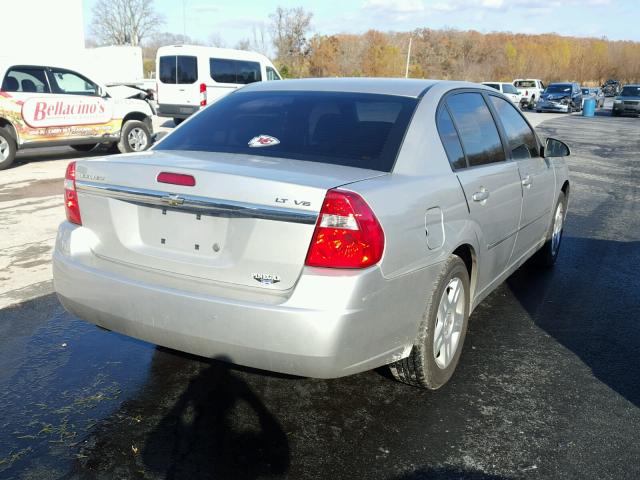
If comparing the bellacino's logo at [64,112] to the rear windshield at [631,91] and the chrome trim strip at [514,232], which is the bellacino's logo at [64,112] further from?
the rear windshield at [631,91]

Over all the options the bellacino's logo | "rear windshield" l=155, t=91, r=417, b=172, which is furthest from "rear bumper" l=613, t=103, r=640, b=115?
"rear windshield" l=155, t=91, r=417, b=172

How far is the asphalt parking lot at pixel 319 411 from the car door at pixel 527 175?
0.66 meters

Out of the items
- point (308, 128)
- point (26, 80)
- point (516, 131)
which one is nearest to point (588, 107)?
point (26, 80)

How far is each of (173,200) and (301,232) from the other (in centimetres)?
63

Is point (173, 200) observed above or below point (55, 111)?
above

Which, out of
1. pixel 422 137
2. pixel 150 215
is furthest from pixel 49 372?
pixel 422 137

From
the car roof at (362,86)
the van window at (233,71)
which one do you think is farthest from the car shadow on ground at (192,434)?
the van window at (233,71)

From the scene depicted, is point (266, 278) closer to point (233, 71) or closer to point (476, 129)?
point (476, 129)

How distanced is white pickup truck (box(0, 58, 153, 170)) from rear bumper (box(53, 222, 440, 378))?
31.0 ft

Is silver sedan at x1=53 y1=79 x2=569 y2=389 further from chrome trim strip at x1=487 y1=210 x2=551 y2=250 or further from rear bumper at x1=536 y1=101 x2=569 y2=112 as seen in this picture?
rear bumper at x1=536 y1=101 x2=569 y2=112

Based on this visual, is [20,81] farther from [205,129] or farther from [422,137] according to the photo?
[422,137]

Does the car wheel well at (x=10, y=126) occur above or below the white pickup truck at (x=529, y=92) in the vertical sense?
above

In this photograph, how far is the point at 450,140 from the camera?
358 centimetres

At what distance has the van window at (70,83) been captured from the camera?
11.8 m
